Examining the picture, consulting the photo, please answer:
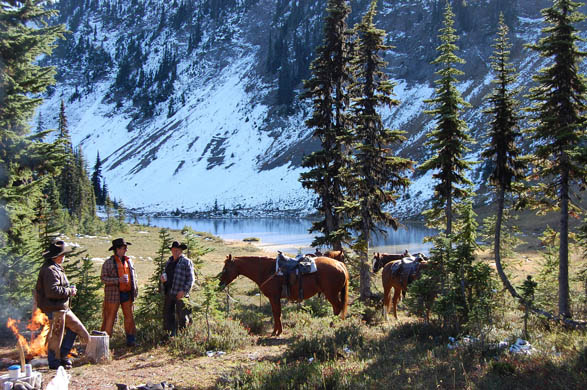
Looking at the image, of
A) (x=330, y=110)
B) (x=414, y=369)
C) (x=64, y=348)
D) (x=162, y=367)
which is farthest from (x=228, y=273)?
(x=330, y=110)

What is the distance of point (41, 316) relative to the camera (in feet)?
26.4

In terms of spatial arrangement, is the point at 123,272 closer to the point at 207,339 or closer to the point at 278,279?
the point at 207,339

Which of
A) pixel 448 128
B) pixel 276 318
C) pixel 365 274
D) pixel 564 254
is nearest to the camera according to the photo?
pixel 276 318

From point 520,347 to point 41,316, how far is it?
30.3ft

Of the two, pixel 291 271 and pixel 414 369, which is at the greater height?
pixel 291 271

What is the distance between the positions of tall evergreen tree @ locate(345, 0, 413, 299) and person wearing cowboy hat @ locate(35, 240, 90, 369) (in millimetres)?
11076

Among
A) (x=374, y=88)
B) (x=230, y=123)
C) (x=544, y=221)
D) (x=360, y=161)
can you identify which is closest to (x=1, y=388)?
(x=360, y=161)

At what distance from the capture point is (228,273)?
33.7ft

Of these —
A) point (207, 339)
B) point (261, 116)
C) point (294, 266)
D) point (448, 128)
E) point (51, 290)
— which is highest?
point (261, 116)

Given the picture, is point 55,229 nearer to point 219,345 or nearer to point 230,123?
point 219,345

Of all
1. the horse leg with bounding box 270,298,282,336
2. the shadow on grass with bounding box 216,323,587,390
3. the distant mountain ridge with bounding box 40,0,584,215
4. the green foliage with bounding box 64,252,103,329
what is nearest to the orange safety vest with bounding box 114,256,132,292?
the green foliage with bounding box 64,252,103,329

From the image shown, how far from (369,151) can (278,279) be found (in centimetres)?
812

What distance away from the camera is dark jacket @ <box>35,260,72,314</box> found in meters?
7.08

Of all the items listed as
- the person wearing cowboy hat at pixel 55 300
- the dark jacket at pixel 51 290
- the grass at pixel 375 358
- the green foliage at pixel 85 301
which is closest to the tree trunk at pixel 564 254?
the grass at pixel 375 358
